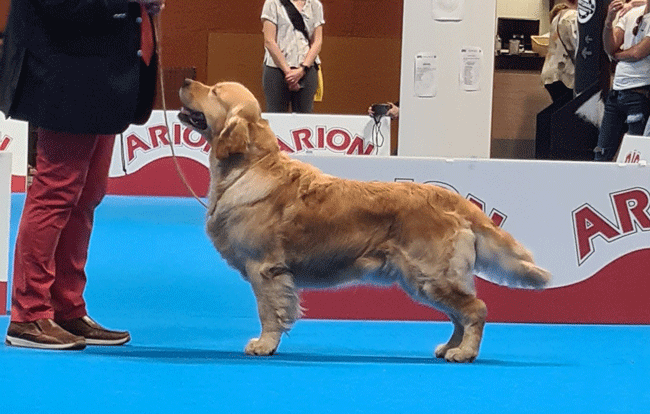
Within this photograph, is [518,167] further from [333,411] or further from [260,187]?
[333,411]

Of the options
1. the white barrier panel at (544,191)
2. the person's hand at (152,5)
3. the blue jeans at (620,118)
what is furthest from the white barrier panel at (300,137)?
the person's hand at (152,5)

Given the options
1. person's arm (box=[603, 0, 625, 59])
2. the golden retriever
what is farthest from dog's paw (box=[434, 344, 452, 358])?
person's arm (box=[603, 0, 625, 59])

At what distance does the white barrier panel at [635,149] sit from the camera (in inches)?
270

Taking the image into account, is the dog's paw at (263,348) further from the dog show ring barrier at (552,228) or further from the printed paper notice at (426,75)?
the printed paper notice at (426,75)

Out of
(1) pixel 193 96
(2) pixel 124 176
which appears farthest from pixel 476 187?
(2) pixel 124 176

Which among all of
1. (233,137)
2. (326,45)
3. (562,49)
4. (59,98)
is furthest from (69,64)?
(326,45)

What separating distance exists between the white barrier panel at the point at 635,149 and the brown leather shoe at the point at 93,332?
380 centimetres

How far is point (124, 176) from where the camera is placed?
10.9 m

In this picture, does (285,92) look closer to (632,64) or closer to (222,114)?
(632,64)

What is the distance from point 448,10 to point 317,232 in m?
2.82

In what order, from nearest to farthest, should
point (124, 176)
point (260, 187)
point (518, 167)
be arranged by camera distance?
point (260, 187) < point (518, 167) < point (124, 176)

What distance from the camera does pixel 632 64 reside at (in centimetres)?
826

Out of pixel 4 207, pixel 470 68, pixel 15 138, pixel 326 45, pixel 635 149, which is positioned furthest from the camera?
pixel 326 45

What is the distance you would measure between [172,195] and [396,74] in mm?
5918
